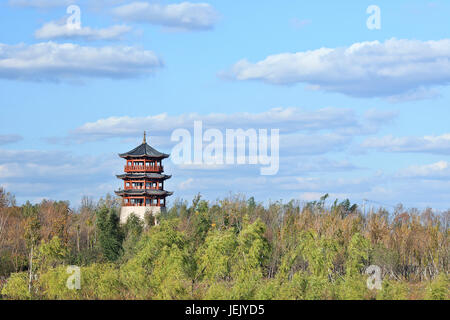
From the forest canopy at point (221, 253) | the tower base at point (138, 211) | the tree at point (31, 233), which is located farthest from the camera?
the tower base at point (138, 211)

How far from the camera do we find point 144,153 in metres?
55.5

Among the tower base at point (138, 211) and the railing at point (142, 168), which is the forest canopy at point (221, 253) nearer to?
the tower base at point (138, 211)

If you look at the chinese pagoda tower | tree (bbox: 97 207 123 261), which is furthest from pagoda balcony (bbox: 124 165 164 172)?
tree (bbox: 97 207 123 261)

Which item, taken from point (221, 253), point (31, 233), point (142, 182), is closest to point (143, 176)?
point (142, 182)

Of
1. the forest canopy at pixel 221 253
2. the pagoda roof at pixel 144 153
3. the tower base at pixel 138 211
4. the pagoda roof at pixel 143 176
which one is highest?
the pagoda roof at pixel 144 153

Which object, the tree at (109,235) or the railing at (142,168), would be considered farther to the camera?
the railing at (142,168)

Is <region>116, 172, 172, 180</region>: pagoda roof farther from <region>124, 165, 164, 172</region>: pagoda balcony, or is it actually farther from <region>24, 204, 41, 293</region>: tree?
<region>24, 204, 41, 293</region>: tree

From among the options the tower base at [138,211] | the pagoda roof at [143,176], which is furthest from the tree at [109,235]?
the pagoda roof at [143,176]

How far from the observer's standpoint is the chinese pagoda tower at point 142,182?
55.2m

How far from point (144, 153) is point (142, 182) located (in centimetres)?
247

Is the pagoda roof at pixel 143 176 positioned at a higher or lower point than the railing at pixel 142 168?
lower

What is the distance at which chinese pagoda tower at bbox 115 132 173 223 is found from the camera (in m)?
55.2

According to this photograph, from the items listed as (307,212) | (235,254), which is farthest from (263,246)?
(307,212)
